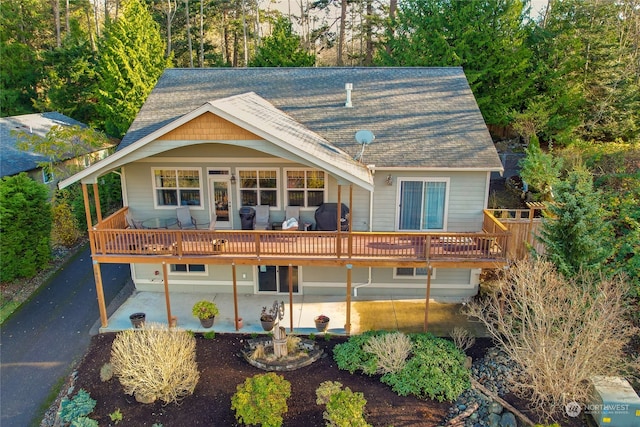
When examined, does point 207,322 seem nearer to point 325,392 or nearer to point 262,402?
point 262,402

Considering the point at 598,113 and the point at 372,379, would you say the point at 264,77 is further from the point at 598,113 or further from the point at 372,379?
the point at 598,113

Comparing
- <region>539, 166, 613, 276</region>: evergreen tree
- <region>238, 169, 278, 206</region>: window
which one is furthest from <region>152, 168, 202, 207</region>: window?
<region>539, 166, 613, 276</region>: evergreen tree

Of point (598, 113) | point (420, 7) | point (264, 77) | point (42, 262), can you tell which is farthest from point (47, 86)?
point (598, 113)

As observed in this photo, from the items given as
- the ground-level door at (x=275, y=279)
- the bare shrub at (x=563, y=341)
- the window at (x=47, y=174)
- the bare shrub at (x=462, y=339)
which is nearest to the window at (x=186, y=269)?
the ground-level door at (x=275, y=279)

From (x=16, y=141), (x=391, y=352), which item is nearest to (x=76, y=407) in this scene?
(x=391, y=352)

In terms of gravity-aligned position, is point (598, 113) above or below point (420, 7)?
below

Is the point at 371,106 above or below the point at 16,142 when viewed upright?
above
